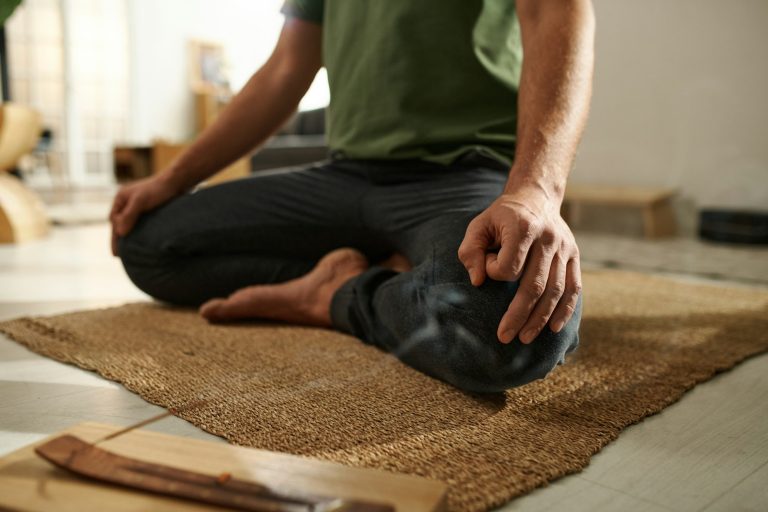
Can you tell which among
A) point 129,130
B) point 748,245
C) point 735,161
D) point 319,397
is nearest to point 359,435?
point 319,397

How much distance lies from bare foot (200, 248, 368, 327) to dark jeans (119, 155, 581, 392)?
4 centimetres

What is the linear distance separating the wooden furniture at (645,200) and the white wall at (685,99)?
113 millimetres

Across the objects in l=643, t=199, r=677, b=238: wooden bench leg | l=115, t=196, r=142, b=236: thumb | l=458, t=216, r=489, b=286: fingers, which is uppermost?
l=458, t=216, r=489, b=286: fingers

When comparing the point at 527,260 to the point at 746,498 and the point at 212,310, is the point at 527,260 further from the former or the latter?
the point at 212,310

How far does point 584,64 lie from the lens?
88cm

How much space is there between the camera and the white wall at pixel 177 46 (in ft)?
21.4

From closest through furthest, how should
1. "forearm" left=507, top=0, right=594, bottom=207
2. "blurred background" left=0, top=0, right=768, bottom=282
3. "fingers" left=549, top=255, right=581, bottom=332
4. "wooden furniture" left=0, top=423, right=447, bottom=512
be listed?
"wooden furniture" left=0, top=423, right=447, bottom=512, "fingers" left=549, top=255, right=581, bottom=332, "forearm" left=507, top=0, right=594, bottom=207, "blurred background" left=0, top=0, right=768, bottom=282

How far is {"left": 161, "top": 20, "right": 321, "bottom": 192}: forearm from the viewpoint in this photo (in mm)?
1303

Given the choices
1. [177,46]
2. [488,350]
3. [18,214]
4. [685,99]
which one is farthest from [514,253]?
[177,46]

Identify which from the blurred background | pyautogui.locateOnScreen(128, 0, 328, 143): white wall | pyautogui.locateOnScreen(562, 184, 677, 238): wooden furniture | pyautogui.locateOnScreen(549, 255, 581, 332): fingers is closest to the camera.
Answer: pyautogui.locateOnScreen(549, 255, 581, 332): fingers

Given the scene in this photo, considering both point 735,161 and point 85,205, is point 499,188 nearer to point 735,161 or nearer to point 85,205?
point 735,161

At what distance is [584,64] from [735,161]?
2151mm

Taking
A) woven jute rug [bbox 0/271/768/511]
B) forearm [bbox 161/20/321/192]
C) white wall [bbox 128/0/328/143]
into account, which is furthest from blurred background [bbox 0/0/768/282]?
white wall [bbox 128/0/328/143]

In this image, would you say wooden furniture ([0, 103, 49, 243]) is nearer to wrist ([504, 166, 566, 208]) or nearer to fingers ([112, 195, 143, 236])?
fingers ([112, 195, 143, 236])
